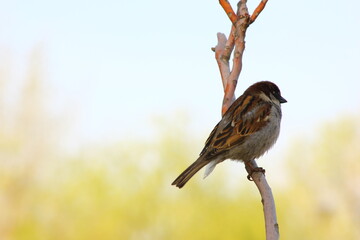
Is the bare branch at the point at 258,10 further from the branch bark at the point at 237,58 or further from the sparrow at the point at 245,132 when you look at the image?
the sparrow at the point at 245,132

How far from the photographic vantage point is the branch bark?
244 cm

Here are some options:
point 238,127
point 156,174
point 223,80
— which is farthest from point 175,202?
point 223,80

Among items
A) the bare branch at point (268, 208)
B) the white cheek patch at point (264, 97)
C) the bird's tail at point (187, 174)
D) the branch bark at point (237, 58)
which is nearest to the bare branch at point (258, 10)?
the branch bark at point (237, 58)

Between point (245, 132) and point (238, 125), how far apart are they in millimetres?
91

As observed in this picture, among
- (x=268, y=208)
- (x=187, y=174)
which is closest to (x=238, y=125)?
(x=187, y=174)

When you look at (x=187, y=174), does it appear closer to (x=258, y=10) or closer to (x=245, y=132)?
(x=245, y=132)

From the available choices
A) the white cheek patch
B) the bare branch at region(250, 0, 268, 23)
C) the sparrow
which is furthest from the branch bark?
the white cheek patch

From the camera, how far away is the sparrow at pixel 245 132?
4.13 m

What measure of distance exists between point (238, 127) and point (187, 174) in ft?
2.77

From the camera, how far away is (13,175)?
1812cm

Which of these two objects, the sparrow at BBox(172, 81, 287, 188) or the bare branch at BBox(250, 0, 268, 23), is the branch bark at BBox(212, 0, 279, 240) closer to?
the bare branch at BBox(250, 0, 268, 23)

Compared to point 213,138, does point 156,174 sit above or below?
above

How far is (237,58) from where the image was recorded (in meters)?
2.90

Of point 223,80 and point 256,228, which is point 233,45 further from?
point 256,228
